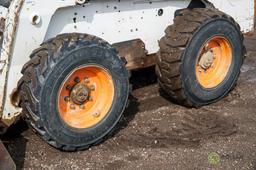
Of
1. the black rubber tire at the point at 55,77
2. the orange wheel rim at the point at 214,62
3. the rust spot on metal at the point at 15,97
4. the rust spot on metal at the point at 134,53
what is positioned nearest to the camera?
the black rubber tire at the point at 55,77

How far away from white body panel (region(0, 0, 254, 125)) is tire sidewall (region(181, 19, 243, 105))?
37 cm

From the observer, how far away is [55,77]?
12.7 ft

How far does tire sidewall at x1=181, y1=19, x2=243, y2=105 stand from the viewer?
15.9ft

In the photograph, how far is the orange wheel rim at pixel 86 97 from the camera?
4.17m

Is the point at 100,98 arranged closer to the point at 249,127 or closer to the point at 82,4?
the point at 82,4

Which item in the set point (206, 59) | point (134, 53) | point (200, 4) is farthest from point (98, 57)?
point (200, 4)

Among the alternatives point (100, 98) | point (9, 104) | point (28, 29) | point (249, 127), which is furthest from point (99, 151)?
point (249, 127)

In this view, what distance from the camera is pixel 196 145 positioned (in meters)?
4.46

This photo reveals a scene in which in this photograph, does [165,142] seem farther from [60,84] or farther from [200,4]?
[200,4]

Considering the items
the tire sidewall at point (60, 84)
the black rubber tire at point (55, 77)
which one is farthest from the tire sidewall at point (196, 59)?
the black rubber tire at point (55, 77)

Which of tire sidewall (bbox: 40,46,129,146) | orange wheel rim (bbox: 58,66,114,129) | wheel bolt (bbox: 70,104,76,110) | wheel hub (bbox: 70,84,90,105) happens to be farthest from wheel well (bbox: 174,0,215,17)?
wheel bolt (bbox: 70,104,76,110)

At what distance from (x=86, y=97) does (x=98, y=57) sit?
0.41 m

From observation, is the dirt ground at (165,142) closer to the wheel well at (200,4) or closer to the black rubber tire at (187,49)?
the black rubber tire at (187,49)

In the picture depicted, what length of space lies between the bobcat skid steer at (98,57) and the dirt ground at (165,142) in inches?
5.3
